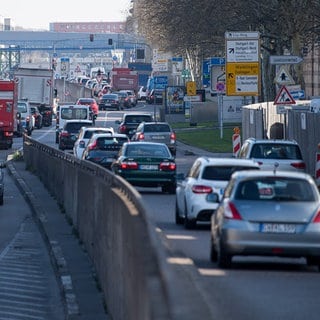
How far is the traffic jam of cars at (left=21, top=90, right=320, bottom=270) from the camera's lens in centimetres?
1688

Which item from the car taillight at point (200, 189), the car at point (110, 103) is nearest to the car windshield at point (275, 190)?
the car taillight at point (200, 189)

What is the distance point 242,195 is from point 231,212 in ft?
1.02

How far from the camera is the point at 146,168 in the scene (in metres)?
32.8

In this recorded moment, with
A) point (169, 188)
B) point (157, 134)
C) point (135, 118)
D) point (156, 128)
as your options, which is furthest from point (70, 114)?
point (169, 188)

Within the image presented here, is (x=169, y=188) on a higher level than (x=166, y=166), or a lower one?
lower

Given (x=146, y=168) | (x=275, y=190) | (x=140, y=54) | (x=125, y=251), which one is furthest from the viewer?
(x=140, y=54)

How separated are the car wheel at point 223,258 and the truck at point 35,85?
214ft

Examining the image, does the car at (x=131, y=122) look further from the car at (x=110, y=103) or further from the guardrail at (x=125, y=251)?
the car at (x=110, y=103)

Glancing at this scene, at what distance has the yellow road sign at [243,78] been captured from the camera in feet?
155

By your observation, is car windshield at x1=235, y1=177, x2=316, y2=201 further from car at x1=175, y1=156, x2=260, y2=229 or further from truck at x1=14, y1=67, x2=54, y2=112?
truck at x1=14, y1=67, x2=54, y2=112

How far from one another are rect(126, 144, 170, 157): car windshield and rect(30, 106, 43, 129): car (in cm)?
4914

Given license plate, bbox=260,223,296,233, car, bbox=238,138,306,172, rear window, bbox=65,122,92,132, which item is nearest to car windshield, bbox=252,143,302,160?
car, bbox=238,138,306,172

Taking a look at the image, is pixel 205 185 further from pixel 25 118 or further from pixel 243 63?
pixel 25 118

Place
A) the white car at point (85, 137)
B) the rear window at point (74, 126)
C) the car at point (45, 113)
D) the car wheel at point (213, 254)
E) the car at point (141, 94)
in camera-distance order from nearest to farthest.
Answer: the car wheel at point (213, 254)
the white car at point (85, 137)
the rear window at point (74, 126)
the car at point (45, 113)
the car at point (141, 94)
